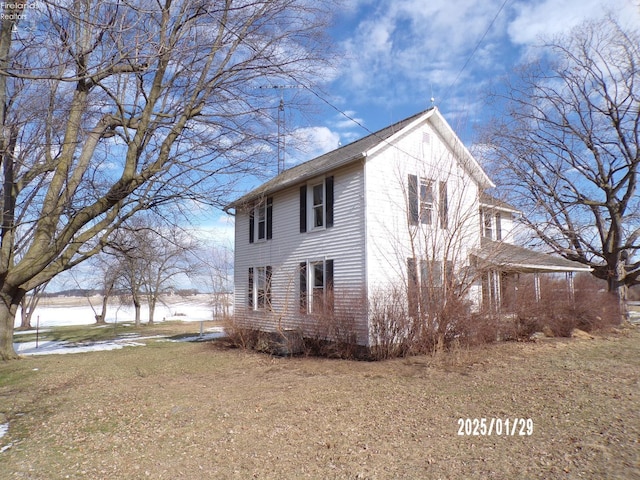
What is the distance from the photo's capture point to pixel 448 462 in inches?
165

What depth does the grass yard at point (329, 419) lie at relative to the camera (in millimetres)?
4176

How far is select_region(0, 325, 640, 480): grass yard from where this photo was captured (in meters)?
4.18

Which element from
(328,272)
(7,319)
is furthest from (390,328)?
(7,319)

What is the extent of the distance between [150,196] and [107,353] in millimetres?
6078

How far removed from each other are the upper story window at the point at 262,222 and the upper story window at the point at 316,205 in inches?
82.0

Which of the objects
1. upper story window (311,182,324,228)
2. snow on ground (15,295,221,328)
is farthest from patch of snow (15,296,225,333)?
upper story window (311,182,324,228)

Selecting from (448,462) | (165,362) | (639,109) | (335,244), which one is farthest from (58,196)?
(639,109)

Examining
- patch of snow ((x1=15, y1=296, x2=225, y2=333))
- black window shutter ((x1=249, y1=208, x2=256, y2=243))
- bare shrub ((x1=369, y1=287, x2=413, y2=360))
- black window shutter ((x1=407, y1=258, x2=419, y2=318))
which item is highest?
black window shutter ((x1=249, y1=208, x2=256, y2=243))

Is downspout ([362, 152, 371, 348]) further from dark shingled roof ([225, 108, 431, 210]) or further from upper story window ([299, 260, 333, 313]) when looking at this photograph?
upper story window ([299, 260, 333, 313])

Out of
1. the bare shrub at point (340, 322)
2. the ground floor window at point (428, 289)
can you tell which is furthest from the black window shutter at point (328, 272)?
the ground floor window at point (428, 289)

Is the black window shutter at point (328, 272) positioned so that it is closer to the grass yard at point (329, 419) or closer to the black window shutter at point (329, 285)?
the black window shutter at point (329, 285)

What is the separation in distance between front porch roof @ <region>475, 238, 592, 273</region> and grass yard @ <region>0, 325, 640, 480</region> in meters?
2.48

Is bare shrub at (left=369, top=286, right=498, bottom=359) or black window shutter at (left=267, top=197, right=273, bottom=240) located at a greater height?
black window shutter at (left=267, top=197, right=273, bottom=240)

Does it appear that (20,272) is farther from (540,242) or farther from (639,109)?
(639,109)
